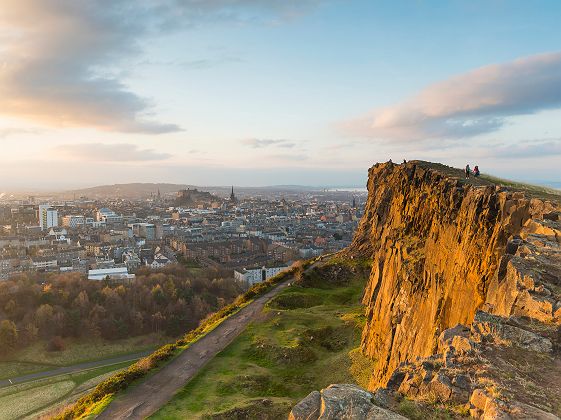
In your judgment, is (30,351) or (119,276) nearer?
(30,351)

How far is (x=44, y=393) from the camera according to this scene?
49.4 meters

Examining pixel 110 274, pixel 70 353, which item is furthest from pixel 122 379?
pixel 110 274

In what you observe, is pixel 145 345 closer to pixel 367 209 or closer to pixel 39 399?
pixel 39 399

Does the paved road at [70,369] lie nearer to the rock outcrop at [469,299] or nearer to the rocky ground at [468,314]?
the rock outcrop at [469,299]

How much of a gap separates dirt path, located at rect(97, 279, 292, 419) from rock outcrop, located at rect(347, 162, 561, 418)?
38.7ft

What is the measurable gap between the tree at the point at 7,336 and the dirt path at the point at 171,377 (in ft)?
140

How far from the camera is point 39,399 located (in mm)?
47750

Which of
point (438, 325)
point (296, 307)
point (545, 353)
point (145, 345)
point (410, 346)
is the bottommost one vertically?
point (145, 345)

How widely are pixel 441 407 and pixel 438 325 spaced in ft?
35.9

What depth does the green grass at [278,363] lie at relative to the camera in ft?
82.4

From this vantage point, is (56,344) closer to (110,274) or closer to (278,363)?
(110,274)

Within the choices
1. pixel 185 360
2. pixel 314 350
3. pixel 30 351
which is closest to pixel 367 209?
pixel 314 350

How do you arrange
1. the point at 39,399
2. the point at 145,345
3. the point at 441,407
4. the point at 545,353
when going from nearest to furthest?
the point at 441,407 → the point at 545,353 → the point at 39,399 → the point at 145,345

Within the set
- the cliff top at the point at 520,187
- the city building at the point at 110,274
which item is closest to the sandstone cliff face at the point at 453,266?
the cliff top at the point at 520,187
